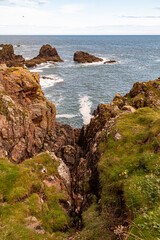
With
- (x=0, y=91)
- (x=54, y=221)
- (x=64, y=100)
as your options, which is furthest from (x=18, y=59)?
(x=54, y=221)

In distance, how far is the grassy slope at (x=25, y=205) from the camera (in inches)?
321

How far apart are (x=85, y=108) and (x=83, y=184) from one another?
29565 millimetres

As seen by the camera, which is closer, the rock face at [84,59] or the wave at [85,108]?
the wave at [85,108]

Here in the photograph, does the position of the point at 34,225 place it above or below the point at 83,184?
above

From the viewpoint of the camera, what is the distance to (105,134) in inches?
689

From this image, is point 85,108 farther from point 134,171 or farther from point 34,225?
point 34,225

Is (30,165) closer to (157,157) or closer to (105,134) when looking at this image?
(105,134)

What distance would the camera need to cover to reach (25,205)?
10039 mm

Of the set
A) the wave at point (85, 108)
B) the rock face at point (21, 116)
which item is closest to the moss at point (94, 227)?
the rock face at point (21, 116)

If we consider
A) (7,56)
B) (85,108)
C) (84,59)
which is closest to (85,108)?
(85,108)

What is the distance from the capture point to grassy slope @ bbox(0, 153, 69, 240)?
8164mm

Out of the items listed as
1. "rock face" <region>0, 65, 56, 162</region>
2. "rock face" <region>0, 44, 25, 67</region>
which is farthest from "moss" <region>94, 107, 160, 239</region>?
"rock face" <region>0, 44, 25, 67</region>

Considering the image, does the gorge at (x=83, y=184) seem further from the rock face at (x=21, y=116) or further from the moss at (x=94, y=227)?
the rock face at (x=21, y=116)

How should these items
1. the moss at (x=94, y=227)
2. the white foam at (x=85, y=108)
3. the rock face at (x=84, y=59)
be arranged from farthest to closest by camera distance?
the rock face at (x=84, y=59) < the white foam at (x=85, y=108) < the moss at (x=94, y=227)
